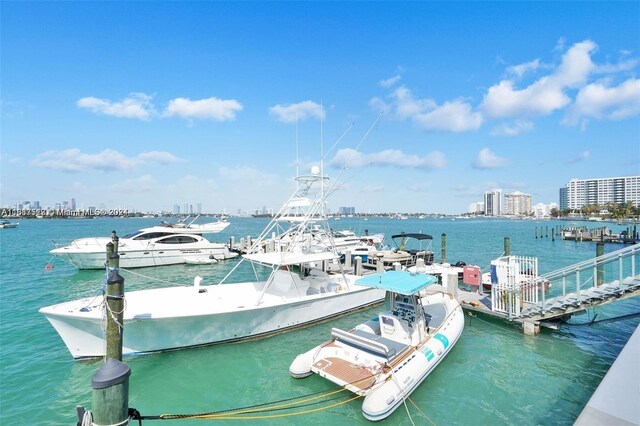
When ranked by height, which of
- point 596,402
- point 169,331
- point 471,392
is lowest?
point 471,392

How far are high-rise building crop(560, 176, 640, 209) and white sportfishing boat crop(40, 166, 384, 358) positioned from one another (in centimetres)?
20657

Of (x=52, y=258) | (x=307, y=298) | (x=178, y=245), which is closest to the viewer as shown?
(x=307, y=298)

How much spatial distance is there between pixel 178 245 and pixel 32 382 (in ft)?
69.0

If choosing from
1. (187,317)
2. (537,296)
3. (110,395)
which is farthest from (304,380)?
(537,296)

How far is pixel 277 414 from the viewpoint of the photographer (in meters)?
7.52

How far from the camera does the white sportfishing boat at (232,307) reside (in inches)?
378

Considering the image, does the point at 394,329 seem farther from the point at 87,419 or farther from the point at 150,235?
the point at 150,235

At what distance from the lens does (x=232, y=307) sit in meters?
11.1

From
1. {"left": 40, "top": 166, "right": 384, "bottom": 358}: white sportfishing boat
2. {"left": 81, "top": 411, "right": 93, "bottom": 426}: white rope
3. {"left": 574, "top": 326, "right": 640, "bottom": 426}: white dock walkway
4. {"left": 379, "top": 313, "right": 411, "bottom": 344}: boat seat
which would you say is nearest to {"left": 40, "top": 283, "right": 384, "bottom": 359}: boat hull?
{"left": 40, "top": 166, "right": 384, "bottom": 358}: white sportfishing boat

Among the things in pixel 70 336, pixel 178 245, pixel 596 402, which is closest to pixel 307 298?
pixel 70 336

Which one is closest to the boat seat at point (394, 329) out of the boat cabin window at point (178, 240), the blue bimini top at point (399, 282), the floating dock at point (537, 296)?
the blue bimini top at point (399, 282)

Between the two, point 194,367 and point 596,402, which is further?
point 194,367

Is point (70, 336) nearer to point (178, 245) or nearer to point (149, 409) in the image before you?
point (149, 409)

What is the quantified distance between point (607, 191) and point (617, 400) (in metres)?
241
